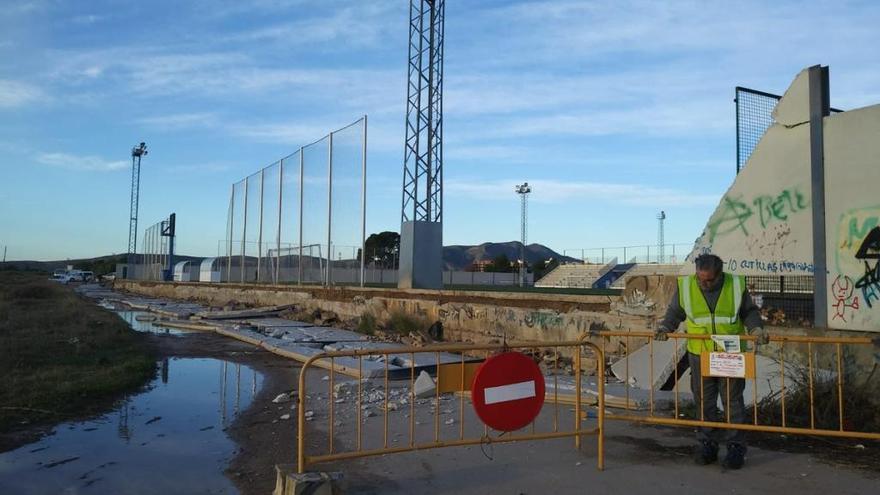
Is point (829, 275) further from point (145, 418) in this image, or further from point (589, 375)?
point (145, 418)

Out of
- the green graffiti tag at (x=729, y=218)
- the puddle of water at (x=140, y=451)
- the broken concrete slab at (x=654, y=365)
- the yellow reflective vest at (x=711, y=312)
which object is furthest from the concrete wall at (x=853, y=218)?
the puddle of water at (x=140, y=451)

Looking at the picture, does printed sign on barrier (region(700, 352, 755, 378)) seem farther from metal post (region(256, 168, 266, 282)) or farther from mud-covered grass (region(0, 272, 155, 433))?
metal post (region(256, 168, 266, 282))

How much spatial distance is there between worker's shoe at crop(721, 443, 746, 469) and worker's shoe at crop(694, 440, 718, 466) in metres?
0.11

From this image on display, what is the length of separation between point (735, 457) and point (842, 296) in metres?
3.50

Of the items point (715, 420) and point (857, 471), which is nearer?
point (857, 471)

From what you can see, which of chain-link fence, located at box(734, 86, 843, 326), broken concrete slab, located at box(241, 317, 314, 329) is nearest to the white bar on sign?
chain-link fence, located at box(734, 86, 843, 326)

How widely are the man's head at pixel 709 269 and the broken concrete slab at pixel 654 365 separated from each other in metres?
2.45

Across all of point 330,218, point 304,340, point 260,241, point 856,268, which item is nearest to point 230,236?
point 260,241

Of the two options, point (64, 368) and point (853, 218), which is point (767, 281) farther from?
point (64, 368)

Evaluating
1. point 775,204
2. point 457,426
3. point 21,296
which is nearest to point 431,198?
point 775,204

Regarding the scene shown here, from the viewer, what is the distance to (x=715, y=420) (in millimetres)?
5418

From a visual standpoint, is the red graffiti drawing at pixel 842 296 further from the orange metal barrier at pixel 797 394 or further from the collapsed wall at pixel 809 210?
the orange metal barrier at pixel 797 394

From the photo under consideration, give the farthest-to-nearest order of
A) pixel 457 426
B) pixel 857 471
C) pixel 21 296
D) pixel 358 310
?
pixel 21 296 < pixel 358 310 < pixel 457 426 < pixel 857 471

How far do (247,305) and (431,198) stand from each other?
11468mm
